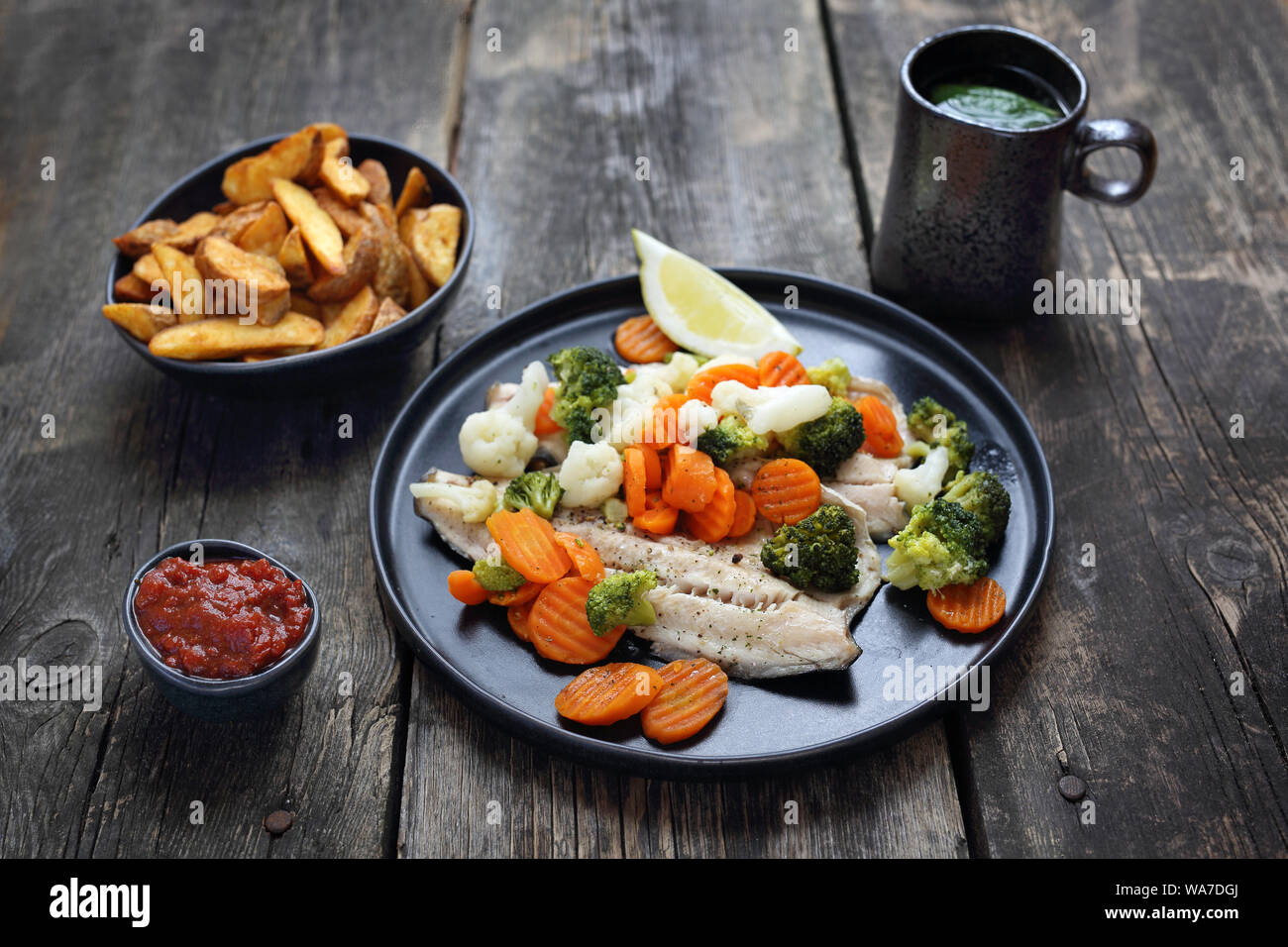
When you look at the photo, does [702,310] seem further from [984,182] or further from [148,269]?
[148,269]

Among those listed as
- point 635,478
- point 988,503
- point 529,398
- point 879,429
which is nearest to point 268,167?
point 529,398

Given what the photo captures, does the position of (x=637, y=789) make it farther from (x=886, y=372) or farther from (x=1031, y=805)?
(x=886, y=372)

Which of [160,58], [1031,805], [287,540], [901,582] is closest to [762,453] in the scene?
[901,582]

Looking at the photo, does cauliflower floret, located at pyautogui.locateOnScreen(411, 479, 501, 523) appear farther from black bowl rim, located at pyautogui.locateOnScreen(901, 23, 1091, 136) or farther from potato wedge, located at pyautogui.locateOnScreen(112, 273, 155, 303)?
black bowl rim, located at pyautogui.locateOnScreen(901, 23, 1091, 136)

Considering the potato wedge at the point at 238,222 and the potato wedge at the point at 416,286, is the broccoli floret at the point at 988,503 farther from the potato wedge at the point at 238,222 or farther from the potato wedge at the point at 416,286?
the potato wedge at the point at 238,222

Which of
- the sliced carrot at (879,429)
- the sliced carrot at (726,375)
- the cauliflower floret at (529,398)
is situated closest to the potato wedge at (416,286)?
the cauliflower floret at (529,398)
